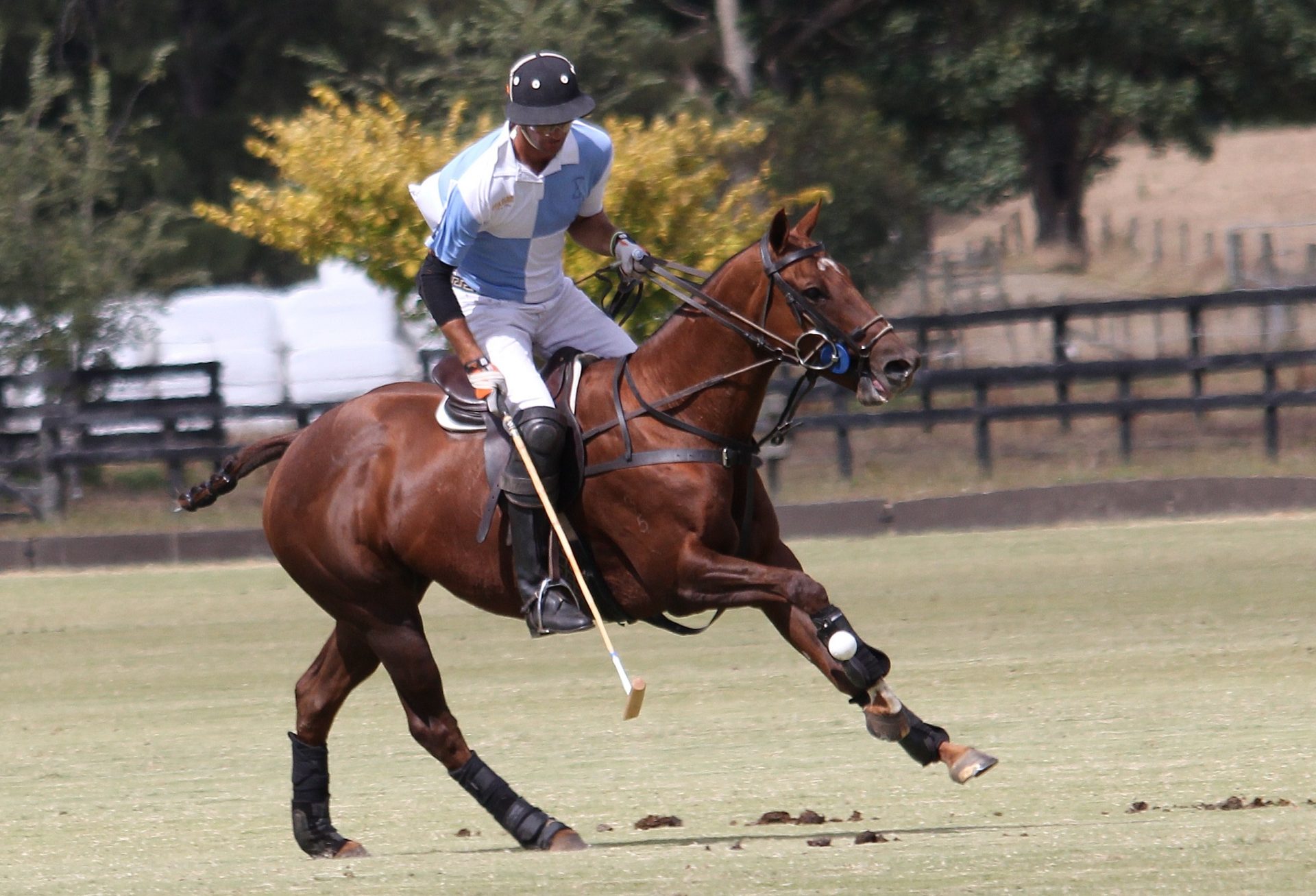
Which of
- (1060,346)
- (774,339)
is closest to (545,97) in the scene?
(774,339)

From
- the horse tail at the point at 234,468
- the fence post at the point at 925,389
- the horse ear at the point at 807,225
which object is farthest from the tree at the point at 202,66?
the horse ear at the point at 807,225

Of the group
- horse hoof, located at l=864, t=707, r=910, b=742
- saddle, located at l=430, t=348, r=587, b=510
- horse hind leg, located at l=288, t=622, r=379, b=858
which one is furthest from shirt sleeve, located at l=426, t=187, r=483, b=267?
horse hoof, located at l=864, t=707, r=910, b=742

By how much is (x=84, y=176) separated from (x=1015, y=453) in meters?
10.0

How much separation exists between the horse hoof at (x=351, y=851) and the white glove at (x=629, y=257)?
205cm

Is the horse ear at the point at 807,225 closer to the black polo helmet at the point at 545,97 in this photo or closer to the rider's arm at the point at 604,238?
the rider's arm at the point at 604,238

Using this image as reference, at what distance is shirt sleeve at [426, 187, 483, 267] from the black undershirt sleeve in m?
0.03

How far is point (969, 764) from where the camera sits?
5.77m

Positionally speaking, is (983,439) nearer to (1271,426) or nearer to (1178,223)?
(1271,426)

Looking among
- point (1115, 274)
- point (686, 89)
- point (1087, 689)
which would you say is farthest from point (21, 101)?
point (1087, 689)

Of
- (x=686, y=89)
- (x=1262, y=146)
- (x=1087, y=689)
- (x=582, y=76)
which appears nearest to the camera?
(x=1087, y=689)

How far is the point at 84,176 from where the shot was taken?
21.2 meters

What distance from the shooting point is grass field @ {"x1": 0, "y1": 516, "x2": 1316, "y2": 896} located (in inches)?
218

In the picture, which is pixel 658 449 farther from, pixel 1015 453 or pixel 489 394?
pixel 1015 453

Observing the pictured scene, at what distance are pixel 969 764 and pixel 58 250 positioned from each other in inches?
674
